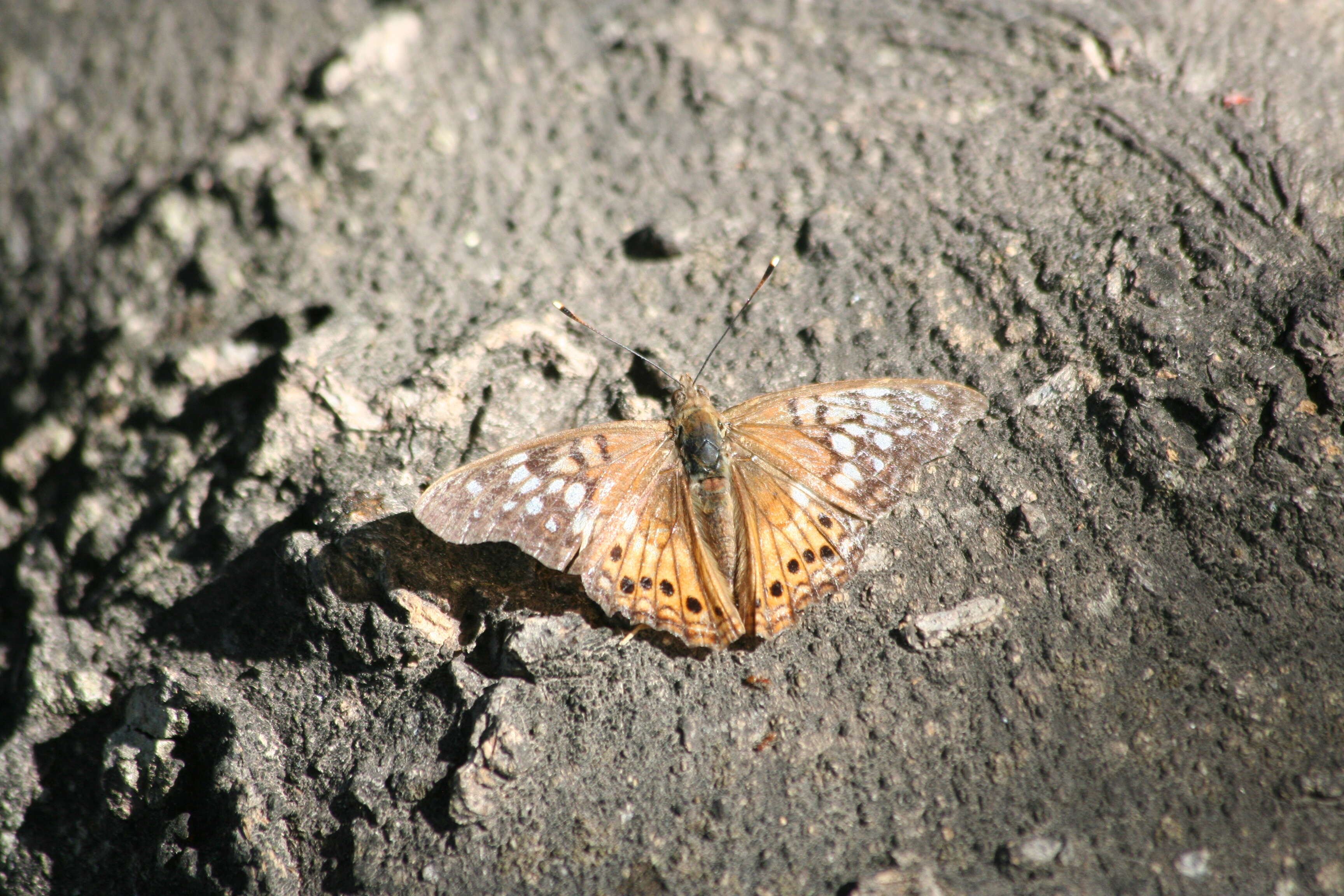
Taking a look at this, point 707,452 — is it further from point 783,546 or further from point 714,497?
point 783,546

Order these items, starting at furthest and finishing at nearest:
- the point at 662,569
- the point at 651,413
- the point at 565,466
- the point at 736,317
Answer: the point at 736,317 < the point at 651,413 < the point at 565,466 < the point at 662,569

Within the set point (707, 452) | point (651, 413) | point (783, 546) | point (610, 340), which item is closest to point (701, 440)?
point (707, 452)

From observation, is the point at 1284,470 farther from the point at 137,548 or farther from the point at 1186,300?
the point at 137,548

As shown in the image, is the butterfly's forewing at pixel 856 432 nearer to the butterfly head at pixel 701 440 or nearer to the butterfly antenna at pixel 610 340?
the butterfly head at pixel 701 440

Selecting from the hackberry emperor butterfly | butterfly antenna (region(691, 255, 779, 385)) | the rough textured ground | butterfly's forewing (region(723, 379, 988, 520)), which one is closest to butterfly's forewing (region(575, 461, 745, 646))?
the hackberry emperor butterfly

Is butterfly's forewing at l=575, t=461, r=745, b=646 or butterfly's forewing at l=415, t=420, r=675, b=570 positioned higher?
butterfly's forewing at l=415, t=420, r=675, b=570

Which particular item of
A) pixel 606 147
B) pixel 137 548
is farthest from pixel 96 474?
pixel 606 147

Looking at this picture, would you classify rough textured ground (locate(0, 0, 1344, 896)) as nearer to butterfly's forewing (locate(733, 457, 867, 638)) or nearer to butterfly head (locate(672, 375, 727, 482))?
butterfly's forewing (locate(733, 457, 867, 638))

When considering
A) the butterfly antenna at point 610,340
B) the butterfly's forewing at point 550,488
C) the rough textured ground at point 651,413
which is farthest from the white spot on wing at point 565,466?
the butterfly antenna at point 610,340
